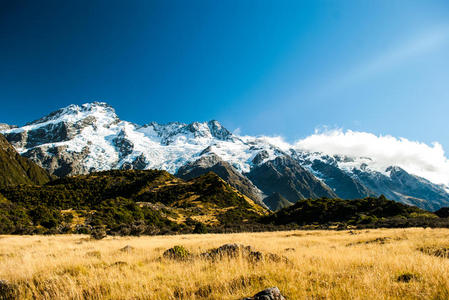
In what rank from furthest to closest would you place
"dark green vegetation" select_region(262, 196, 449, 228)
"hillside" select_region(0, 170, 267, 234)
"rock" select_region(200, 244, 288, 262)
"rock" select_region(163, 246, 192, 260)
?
"dark green vegetation" select_region(262, 196, 449, 228)
"hillside" select_region(0, 170, 267, 234)
"rock" select_region(163, 246, 192, 260)
"rock" select_region(200, 244, 288, 262)

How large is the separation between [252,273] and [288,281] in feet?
3.27

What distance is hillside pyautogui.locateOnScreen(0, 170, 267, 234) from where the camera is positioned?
38438mm

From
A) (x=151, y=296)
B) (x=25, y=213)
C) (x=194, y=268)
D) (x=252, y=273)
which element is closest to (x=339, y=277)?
(x=252, y=273)

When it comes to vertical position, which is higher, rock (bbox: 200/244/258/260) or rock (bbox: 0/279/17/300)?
rock (bbox: 0/279/17/300)

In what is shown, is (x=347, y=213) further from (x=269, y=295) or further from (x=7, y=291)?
(x=7, y=291)

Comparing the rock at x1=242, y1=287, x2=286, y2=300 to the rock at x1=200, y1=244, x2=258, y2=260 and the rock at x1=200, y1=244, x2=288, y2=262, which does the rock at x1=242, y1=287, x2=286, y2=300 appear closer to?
the rock at x1=200, y1=244, x2=288, y2=262

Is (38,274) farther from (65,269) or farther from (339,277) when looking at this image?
(339,277)

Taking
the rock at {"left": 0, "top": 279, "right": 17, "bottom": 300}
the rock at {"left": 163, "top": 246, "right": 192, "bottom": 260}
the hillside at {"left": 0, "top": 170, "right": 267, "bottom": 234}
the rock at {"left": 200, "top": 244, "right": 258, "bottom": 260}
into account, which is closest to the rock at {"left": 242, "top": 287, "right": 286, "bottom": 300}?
the rock at {"left": 200, "top": 244, "right": 258, "bottom": 260}

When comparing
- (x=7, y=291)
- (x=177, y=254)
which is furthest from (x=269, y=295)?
(x=7, y=291)

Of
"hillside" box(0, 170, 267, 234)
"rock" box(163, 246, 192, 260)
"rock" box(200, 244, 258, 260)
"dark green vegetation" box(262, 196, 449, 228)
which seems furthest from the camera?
"dark green vegetation" box(262, 196, 449, 228)

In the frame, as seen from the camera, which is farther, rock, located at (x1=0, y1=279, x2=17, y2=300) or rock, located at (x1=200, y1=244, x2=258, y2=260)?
rock, located at (x1=200, y1=244, x2=258, y2=260)

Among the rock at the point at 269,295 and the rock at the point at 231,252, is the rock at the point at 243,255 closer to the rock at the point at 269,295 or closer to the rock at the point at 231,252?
the rock at the point at 231,252

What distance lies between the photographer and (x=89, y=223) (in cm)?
4072

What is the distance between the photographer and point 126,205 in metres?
57.4
